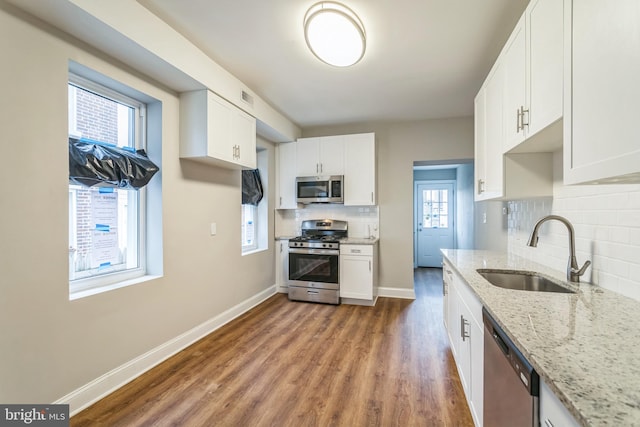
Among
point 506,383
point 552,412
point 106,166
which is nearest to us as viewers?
point 552,412

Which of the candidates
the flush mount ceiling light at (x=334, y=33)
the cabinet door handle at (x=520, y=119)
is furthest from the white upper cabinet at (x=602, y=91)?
the flush mount ceiling light at (x=334, y=33)

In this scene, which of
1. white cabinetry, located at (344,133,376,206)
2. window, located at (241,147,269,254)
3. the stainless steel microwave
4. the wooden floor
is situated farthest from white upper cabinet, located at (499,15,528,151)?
window, located at (241,147,269,254)

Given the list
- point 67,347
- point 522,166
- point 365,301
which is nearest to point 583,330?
point 522,166

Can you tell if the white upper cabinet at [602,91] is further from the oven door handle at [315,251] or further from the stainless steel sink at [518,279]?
the oven door handle at [315,251]

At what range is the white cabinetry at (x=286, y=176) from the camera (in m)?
4.51

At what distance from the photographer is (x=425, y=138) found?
4.30m

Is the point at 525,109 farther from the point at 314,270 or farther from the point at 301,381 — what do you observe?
the point at 314,270

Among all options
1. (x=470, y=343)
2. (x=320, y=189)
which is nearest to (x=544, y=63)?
(x=470, y=343)

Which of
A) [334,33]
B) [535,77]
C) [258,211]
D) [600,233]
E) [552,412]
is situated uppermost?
[334,33]

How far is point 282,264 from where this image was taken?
4527 millimetres

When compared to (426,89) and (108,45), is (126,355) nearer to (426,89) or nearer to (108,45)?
(108,45)

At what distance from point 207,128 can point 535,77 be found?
7.77ft

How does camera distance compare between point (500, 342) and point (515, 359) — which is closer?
point (515, 359)

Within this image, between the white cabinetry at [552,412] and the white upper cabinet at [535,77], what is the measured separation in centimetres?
107
